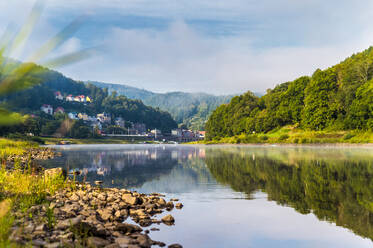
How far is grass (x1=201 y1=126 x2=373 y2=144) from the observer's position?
68.9 metres

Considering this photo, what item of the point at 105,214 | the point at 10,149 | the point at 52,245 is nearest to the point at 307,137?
the point at 10,149

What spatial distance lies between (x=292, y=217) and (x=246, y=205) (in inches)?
93.8

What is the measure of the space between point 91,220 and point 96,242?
239cm

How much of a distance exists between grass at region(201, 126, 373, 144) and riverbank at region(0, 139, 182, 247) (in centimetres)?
6596

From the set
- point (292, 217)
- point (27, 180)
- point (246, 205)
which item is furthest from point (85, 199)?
point (292, 217)

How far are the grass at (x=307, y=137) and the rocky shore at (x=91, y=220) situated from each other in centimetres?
6563

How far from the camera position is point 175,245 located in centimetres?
803

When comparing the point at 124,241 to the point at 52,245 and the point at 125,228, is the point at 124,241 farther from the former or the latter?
the point at 52,245

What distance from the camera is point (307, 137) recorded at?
8088 centimetres

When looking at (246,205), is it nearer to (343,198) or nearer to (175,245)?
(343,198)

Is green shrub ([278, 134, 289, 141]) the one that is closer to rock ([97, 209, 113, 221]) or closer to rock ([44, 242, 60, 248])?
rock ([97, 209, 113, 221])

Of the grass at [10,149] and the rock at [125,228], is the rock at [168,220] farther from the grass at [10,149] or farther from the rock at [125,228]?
the grass at [10,149]

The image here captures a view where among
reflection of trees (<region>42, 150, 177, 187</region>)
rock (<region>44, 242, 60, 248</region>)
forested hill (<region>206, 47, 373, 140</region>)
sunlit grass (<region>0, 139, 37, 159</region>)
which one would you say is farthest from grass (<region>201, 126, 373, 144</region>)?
rock (<region>44, 242, 60, 248</region>)

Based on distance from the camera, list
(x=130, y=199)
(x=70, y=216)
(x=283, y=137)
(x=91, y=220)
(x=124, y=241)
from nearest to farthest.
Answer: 1. (x=124, y=241)
2. (x=91, y=220)
3. (x=70, y=216)
4. (x=130, y=199)
5. (x=283, y=137)
